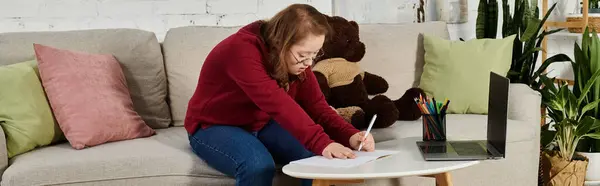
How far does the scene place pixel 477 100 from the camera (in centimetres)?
330

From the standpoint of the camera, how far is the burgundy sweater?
2.33 meters

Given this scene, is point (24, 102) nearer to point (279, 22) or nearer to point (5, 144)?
point (5, 144)

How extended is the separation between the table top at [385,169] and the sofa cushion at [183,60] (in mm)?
1186

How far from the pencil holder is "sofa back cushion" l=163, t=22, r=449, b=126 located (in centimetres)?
92

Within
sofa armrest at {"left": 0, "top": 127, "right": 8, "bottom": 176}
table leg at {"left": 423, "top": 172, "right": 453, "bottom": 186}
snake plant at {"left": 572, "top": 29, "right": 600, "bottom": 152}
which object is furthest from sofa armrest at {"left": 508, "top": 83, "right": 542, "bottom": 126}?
sofa armrest at {"left": 0, "top": 127, "right": 8, "bottom": 176}

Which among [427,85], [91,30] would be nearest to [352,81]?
[427,85]

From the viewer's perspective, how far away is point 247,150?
7.87 feet

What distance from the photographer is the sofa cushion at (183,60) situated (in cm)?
324

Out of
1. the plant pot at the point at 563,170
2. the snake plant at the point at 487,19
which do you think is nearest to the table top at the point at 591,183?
the plant pot at the point at 563,170

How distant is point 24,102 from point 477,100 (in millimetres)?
1774

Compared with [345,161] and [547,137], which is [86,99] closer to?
[345,161]

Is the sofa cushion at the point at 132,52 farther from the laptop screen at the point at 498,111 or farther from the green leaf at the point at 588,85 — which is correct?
the green leaf at the point at 588,85

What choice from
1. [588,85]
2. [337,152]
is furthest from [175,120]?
[588,85]

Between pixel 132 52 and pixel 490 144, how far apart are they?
148 cm
